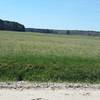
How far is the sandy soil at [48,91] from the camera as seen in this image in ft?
34.4

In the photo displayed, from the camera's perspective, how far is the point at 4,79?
1375cm

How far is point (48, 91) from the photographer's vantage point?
11.3 meters

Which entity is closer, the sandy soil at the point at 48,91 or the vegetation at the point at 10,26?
the sandy soil at the point at 48,91

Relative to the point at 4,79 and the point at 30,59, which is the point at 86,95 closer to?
the point at 4,79

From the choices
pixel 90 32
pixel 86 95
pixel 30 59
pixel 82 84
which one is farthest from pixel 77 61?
pixel 90 32

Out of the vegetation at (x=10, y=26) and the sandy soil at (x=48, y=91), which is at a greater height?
the sandy soil at (x=48, y=91)

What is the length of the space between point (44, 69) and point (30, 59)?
5.94 ft

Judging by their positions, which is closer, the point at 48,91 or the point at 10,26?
the point at 48,91

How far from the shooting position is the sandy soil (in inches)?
412

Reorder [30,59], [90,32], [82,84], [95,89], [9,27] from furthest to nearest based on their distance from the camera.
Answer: [9,27] < [90,32] < [30,59] < [82,84] < [95,89]

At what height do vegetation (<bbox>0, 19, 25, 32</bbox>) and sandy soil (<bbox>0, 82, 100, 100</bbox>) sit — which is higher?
sandy soil (<bbox>0, 82, 100, 100</bbox>)

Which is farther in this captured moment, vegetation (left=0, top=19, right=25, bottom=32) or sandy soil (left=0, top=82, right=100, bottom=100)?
vegetation (left=0, top=19, right=25, bottom=32)

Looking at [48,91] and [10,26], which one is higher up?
[48,91]

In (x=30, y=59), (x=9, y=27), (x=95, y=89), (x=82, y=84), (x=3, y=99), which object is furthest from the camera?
(x=9, y=27)
